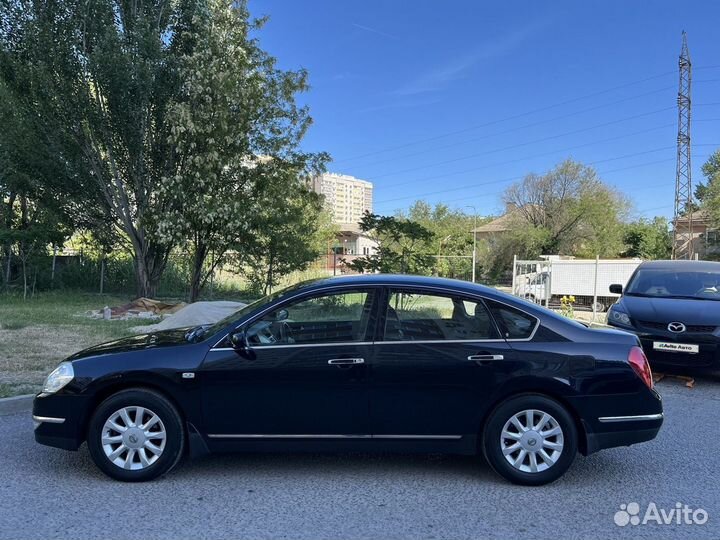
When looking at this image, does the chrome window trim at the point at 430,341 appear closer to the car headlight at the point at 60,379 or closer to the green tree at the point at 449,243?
the car headlight at the point at 60,379

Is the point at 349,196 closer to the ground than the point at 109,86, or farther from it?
farther from it

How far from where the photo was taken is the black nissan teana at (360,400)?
4.06 metres

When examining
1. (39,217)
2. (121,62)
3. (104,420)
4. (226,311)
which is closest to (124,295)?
(39,217)

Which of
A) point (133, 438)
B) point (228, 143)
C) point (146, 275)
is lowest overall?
point (133, 438)

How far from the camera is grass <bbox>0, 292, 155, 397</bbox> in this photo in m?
7.04

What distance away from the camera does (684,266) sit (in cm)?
916

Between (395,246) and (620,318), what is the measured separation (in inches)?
273

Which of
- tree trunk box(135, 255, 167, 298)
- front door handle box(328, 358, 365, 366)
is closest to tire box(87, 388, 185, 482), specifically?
front door handle box(328, 358, 365, 366)

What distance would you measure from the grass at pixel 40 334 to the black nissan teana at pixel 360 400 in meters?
2.86

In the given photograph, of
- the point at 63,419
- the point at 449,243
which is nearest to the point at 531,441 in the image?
the point at 63,419

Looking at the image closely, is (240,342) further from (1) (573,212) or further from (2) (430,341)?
(1) (573,212)

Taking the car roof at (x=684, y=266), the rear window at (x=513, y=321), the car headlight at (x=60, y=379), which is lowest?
the car headlight at (x=60, y=379)

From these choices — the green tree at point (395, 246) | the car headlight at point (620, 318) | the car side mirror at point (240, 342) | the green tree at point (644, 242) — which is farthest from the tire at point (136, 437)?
the green tree at point (644, 242)

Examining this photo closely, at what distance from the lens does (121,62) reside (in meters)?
14.3
